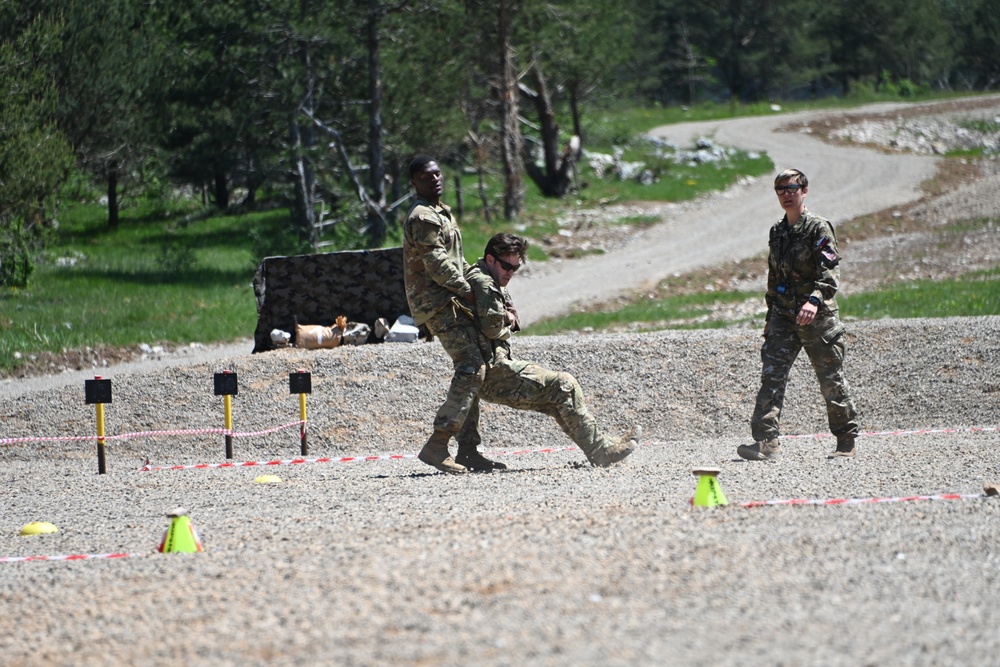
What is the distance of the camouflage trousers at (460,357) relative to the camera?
27.0 ft

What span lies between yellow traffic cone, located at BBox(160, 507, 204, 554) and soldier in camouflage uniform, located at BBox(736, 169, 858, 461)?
448cm

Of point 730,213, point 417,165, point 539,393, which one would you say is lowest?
point 539,393

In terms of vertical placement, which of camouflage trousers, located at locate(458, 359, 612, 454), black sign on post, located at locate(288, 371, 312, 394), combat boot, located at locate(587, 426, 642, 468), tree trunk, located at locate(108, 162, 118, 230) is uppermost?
tree trunk, located at locate(108, 162, 118, 230)

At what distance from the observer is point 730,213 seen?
110ft

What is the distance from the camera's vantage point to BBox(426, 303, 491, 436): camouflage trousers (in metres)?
8.22

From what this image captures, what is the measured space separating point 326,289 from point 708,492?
32.5 ft

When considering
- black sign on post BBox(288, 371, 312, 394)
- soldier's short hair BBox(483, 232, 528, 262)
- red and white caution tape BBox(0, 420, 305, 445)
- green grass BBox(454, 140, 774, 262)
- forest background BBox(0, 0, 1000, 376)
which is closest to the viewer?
soldier's short hair BBox(483, 232, 528, 262)

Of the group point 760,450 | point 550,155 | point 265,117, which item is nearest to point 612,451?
point 760,450

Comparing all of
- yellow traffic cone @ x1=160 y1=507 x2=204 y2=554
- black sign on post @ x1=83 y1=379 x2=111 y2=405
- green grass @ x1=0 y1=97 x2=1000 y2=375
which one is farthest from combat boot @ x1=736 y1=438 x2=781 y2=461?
green grass @ x1=0 y1=97 x2=1000 y2=375

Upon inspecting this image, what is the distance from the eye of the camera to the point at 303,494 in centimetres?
847

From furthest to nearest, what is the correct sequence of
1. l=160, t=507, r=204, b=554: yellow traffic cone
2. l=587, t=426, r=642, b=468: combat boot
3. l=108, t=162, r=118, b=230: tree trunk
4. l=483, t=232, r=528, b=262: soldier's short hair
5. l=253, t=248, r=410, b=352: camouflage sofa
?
l=108, t=162, r=118, b=230: tree trunk → l=253, t=248, r=410, b=352: camouflage sofa → l=587, t=426, r=642, b=468: combat boot → l=483, t=232, r=528, b=262: soldier's short hair → l=160, t=507, r=204, b=554: yellow traffic cone

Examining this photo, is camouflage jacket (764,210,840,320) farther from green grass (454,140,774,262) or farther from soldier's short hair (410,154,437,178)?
green grass (454,140,774,262)

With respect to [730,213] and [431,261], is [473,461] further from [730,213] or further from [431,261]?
[730,213]

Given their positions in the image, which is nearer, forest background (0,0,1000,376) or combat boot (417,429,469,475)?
combat boot (417,429,469,475)
